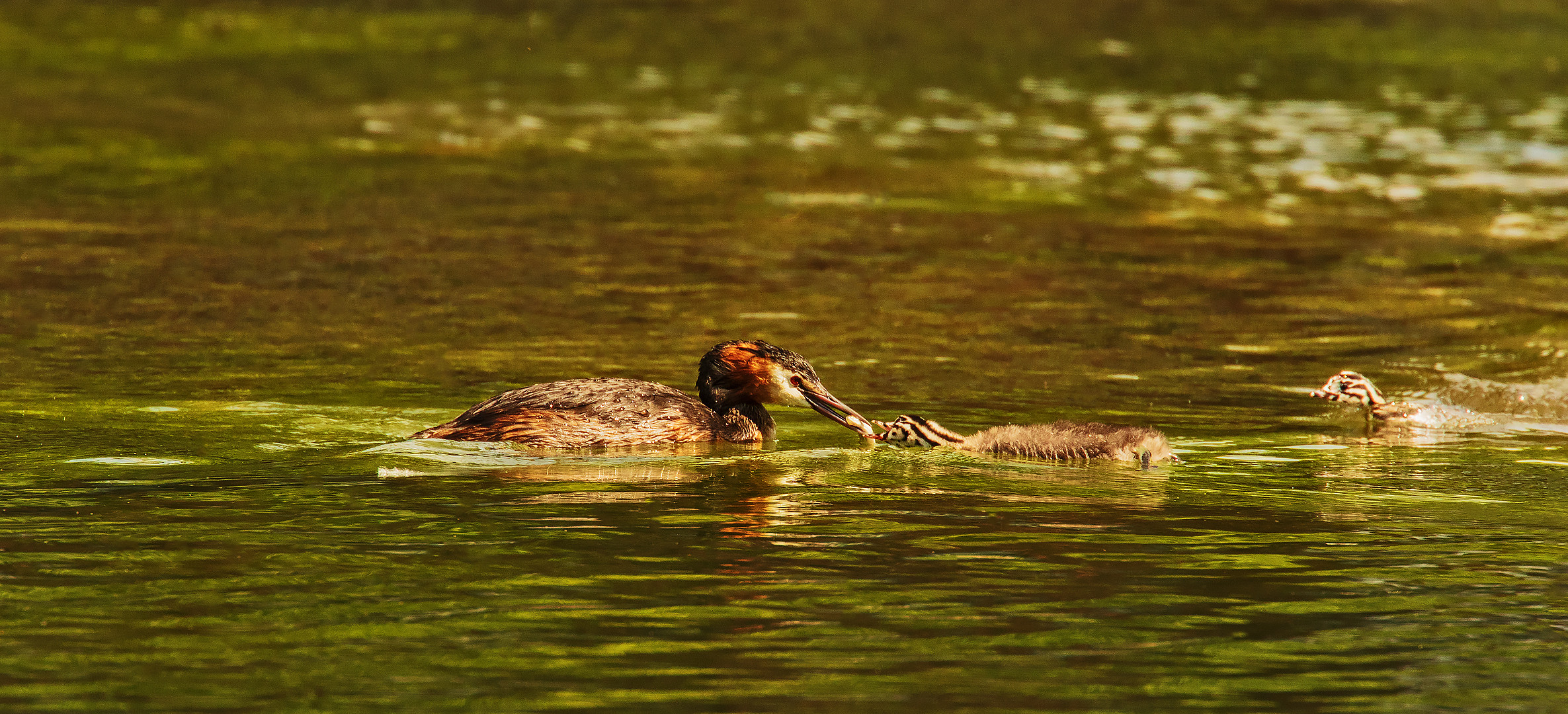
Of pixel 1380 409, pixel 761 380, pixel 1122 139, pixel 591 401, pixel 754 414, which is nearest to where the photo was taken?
pixel 591 401

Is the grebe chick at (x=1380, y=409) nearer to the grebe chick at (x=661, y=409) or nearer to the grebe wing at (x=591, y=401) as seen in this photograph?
the grebe chick at (x=661, y=409)

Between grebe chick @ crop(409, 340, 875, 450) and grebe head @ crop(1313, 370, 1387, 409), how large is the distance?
3.64 metres

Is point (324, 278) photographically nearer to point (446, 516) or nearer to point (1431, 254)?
point (446, 516)

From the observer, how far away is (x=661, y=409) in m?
13.9

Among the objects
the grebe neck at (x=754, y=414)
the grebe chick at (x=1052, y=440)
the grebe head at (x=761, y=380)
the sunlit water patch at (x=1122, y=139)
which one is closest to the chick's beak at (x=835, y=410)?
the grebe head at (x=761, y=380)

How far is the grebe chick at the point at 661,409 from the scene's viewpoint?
1357cm

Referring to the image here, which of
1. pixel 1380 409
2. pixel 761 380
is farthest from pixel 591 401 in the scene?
pixel 1380 409

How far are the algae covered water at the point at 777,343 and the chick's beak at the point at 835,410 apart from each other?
0.19 metres

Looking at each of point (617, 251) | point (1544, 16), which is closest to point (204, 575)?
point (617, 251)

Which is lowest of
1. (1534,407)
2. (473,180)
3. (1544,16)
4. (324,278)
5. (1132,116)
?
(1534,407)

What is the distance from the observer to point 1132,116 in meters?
37.7

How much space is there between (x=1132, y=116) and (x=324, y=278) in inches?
777

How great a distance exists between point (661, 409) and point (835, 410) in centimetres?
113

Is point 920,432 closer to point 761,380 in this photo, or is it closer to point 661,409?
point 761,380
